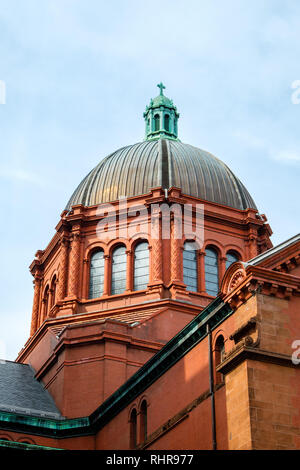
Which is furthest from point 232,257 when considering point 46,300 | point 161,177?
point 46,300

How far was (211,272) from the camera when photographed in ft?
153

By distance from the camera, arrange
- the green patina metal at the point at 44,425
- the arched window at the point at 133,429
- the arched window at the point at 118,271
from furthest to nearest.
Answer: the arched window at the point at 118,271
the green patina metal at the point at 44,425
the arched window at the point at 133,429

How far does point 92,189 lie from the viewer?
50.5m

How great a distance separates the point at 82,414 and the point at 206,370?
11.7 metres

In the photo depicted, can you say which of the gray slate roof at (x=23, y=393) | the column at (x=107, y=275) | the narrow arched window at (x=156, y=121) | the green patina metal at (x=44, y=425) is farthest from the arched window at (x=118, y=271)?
the narrow arched window at (x=156, y=121)

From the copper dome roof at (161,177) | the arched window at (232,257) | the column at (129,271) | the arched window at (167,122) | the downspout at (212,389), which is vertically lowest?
the downspout at (212,389)

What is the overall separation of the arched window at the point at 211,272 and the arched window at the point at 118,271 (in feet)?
15.2

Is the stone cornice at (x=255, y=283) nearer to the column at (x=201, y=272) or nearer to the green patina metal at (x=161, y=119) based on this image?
the column at (x=201, y=272)

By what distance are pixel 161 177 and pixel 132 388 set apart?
17.9 m

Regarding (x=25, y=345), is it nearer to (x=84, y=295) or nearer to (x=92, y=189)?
(x=84, y=295)

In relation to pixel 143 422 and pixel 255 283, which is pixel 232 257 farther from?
pixel 255 283

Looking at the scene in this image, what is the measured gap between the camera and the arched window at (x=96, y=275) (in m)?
46.3

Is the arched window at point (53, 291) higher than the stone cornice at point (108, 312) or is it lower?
higher

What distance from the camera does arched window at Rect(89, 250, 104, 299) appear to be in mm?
46312
